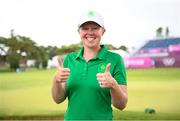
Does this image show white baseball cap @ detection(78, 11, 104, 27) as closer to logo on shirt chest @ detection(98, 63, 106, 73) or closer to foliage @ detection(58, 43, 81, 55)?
logo on shirt chest @ detection(98, 63, 106, 73)

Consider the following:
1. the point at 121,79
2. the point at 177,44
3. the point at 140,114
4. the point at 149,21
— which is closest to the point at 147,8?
the point at 149,21

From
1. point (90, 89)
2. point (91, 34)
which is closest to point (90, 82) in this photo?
point (90, 89)

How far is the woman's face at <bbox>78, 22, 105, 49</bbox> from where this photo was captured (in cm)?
131

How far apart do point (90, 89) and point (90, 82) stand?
0.08 feet

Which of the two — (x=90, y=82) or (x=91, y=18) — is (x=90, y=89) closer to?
(x=90, y=82)

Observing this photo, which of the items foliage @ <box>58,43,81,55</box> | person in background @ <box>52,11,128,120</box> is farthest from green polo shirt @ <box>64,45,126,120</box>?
foliage @ <box>58,43,81,55</box>

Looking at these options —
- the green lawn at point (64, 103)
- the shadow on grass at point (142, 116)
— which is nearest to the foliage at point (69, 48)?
the green lawn at point (64, 103)

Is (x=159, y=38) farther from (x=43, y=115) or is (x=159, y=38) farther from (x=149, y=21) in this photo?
(x=43, y=115)

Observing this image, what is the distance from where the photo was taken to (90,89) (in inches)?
50.9

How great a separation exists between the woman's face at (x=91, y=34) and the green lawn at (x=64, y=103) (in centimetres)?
251

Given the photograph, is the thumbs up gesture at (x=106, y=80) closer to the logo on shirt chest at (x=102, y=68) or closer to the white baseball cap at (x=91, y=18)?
the logo on shirt chest at (x=102, y=68)

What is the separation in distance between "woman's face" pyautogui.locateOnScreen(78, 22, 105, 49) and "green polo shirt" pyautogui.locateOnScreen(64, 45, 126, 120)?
0.16ft

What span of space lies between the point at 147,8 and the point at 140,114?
42.6 inches

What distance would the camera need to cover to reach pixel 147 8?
3.66 metres
